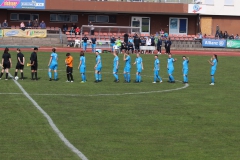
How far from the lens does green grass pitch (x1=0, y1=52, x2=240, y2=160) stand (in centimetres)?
1545

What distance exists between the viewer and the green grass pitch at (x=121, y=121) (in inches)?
608

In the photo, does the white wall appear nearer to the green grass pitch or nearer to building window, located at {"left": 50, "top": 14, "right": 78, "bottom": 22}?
building window, located at {"left": 50, "top": 14, "right": 78, "bottom": 22}

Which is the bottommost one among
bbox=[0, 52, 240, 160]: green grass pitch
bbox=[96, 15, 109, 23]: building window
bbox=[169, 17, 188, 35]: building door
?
bbox=[0, 52, 240, 160]: green grass pitch

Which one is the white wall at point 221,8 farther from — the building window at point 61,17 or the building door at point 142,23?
the building window at point 61,17

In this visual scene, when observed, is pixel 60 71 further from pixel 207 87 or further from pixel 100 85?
pixel 207 87

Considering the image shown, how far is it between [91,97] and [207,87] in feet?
27.7

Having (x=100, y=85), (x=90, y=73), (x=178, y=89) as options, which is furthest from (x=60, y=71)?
(x=178, y=89)

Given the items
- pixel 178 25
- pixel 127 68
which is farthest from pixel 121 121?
pixel 178 25

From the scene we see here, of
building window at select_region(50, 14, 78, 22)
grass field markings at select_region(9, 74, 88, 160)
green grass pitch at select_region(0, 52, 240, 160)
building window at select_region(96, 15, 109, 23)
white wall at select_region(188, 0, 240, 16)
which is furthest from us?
white wall at select_region(188, 0, 240, 16)

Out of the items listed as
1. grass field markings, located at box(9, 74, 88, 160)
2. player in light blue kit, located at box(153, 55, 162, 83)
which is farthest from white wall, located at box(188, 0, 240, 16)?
grass field markings, located at box(9, 74, 88, 160)

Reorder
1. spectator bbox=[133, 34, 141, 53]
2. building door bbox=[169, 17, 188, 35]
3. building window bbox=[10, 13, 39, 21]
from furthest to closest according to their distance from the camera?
building door bbox=[169, 17, 188, 35]
building window bbox=[10, 13, 39, 21]
spectator bbox=[133, 34, 141, 53]

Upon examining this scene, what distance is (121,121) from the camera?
794 inches

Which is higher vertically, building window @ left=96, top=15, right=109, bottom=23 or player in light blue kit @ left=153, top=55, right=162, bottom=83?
building window @ left=96, top=15, right=109, bottom=23

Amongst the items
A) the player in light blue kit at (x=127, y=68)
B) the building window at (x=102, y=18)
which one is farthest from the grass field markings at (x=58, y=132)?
the building window at (x=102, y=18)
